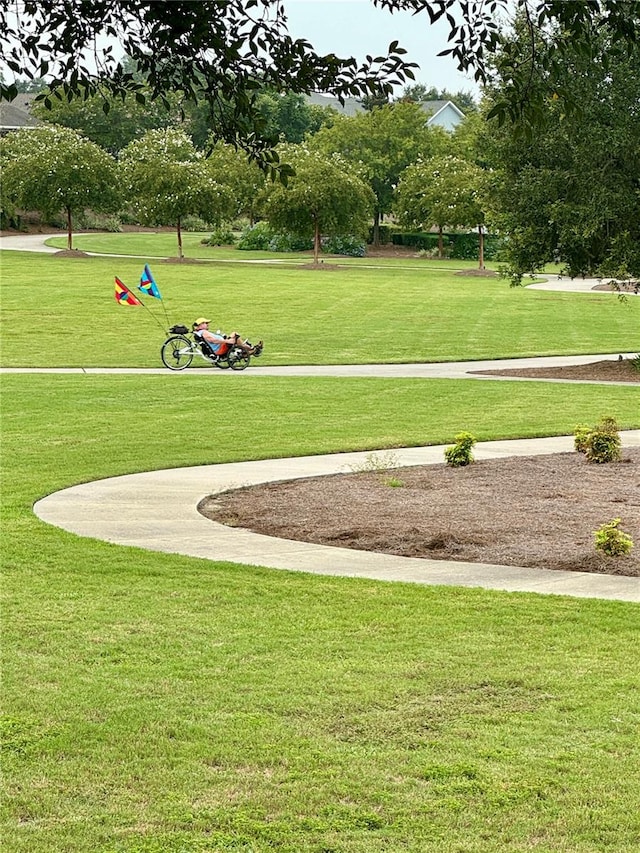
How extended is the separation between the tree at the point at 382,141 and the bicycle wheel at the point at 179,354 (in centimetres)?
5023

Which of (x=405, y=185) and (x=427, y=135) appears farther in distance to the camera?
(x=427, y=135)

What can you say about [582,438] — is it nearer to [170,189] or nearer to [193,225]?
[170,189]

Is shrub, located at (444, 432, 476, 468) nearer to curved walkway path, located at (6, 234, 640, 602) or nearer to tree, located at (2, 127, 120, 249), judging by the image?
curved walkway path, located at (6, 234, 640, 602)

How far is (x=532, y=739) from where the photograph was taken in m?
5.16

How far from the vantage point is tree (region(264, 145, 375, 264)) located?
56.9m

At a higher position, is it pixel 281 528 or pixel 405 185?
pixel 405 185

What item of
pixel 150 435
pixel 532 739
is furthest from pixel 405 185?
pixel 532 739

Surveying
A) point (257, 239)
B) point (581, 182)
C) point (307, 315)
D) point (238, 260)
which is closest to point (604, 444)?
point (581, 182)

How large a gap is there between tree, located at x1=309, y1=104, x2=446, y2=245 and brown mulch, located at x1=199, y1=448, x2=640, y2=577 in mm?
62401

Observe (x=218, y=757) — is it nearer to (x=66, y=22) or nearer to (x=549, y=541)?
(x=66, y=22)

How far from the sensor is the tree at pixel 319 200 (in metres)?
56.9

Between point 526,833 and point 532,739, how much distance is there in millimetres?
872

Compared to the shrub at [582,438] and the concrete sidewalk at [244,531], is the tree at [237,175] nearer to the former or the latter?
the shrub at [582,438]

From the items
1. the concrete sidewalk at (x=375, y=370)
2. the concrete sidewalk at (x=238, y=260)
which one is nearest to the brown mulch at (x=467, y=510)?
the concrete sidewalk at (x=375, y=370)
